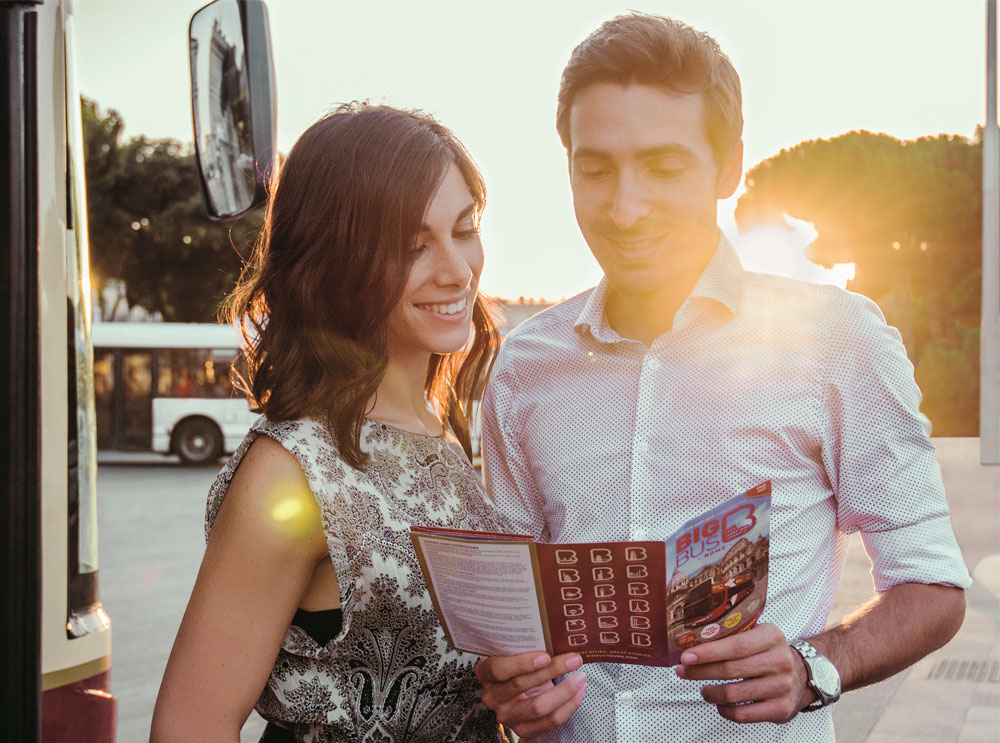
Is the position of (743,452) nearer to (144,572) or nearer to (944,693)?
(944,693)

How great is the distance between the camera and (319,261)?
7.02 feet

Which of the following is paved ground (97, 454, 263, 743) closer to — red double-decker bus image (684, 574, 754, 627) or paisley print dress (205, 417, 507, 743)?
paisley print dress (205, 417, 507, 743)

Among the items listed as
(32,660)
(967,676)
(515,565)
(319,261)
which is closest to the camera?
(32,660)

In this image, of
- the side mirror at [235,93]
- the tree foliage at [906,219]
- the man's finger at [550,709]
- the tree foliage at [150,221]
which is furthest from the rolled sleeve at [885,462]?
the tree foliage at [906,219]

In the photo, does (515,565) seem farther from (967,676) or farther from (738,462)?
(967,676)

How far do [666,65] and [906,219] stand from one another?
26894 mm

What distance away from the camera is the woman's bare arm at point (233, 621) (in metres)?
1.76

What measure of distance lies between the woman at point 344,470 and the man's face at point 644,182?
29cm

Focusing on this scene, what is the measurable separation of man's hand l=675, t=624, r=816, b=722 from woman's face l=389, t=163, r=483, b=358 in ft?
3.06

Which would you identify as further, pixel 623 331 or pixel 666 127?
pixel 623 331

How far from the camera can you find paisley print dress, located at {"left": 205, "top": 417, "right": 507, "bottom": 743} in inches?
73.9

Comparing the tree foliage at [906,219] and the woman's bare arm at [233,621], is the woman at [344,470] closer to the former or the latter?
the woman's bare arm at [233,621]

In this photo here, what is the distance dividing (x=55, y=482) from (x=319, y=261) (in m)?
0.67

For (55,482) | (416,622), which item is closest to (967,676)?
(416,622)
